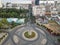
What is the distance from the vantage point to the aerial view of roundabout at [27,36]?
4.96 meters

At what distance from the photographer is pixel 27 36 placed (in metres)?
5.06

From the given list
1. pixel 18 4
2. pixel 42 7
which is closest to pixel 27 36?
pixel 42 7

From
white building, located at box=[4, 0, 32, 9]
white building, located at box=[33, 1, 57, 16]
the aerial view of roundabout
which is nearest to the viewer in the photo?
the aerial view of roundabout

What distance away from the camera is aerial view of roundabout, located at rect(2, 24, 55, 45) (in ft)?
16.3

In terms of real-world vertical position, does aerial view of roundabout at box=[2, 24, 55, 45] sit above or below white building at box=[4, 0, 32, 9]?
below

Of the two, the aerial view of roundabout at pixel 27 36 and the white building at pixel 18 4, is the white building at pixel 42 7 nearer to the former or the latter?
the white building at pixel 18 4

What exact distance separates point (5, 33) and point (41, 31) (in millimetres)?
1010

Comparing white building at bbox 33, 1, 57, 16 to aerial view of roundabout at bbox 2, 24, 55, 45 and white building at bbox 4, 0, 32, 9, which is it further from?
aerial view of roundabout at bbox 2, 24, 55, 45

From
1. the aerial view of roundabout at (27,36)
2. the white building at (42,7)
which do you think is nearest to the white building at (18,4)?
the white building at (42,7)

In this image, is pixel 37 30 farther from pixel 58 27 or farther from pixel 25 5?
pixel 25 5

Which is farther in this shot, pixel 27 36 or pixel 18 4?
pixel 18 4

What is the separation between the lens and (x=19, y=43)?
4.91m

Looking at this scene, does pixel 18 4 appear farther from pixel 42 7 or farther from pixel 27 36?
pixel 27 36

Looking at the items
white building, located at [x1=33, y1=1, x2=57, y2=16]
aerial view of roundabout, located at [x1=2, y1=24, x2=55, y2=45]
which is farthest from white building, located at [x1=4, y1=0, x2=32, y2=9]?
aerial view of roundabout, located at [x1=2, y1=24, x2=55, y2=45]
